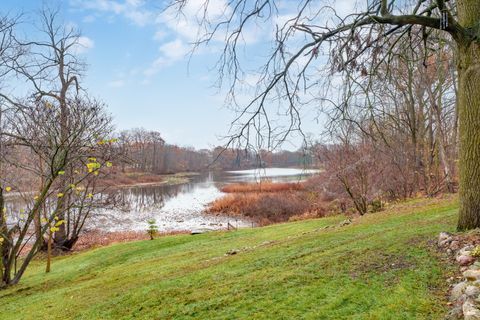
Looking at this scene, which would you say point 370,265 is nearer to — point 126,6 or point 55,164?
point 126,6

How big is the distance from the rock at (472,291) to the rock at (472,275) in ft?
0.67

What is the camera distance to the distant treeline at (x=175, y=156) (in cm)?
379

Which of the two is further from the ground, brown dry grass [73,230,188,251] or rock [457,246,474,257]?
rock [457,246,474,257]

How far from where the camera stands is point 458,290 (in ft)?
8.68

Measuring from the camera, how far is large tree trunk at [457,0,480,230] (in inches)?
159

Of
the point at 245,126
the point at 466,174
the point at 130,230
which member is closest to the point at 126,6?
the point at 245,126

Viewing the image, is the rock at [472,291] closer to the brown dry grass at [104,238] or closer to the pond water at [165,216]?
the pond water at [165,216]

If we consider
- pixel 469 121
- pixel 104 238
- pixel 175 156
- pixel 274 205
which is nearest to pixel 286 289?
pixel 469 121

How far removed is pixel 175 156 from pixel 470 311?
225ft

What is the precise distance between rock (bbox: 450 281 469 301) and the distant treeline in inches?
73.0

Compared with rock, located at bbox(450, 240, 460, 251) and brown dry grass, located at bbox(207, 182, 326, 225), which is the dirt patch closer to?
A: rock, located at bbox(450, 240, 460, 251)

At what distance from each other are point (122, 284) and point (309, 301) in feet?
11.4

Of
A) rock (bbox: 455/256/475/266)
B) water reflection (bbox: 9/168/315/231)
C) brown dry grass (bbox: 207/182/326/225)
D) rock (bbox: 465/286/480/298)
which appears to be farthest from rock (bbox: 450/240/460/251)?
brown dry grass (bbox: 207/182/326/225)

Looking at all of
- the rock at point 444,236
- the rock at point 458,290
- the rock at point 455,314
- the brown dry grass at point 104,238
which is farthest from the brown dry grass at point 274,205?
the rock at point 455,314
